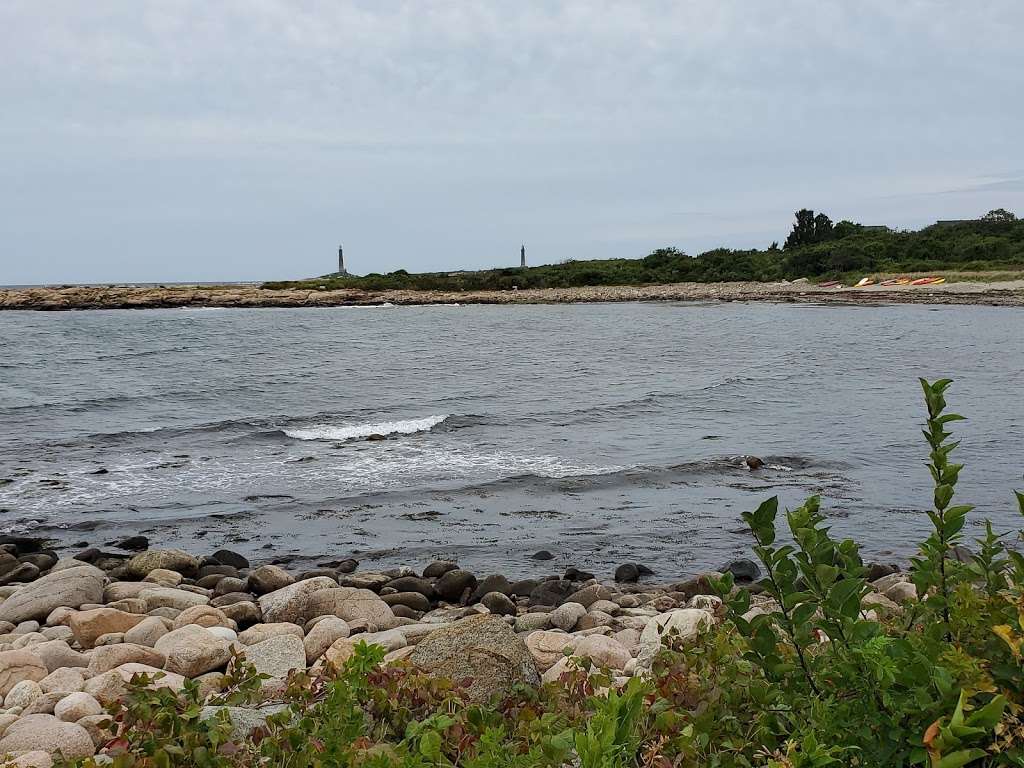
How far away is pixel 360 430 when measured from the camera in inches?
649

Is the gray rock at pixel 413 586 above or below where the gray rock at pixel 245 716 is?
below

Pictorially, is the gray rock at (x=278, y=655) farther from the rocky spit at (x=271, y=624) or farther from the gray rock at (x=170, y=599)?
the gray rock at (x=170, y=599)

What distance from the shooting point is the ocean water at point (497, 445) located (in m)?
9.88

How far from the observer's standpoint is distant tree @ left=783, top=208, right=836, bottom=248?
269 feet

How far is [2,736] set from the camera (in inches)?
156

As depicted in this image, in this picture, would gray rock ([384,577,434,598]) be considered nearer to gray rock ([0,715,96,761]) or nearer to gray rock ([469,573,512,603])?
gray rock ([469,573,512,603])

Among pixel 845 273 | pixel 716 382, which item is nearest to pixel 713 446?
pixel 716 382

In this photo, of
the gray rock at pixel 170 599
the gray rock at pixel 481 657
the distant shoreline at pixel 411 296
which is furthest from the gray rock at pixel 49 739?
the distant shoreline at pixel 411 296

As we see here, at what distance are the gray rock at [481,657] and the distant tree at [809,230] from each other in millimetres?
82347

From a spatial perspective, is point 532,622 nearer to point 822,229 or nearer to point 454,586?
point 454,586

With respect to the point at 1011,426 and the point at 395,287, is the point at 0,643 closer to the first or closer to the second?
the point at 1011,426

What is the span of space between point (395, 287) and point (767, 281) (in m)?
32.3

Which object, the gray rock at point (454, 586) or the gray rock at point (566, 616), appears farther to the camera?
the gray rock at point (454, 586)

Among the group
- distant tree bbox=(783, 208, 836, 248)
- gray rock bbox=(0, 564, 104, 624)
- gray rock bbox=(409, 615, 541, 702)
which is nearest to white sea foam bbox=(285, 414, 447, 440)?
gray rock bbox=(0, 564, 104, 624)
